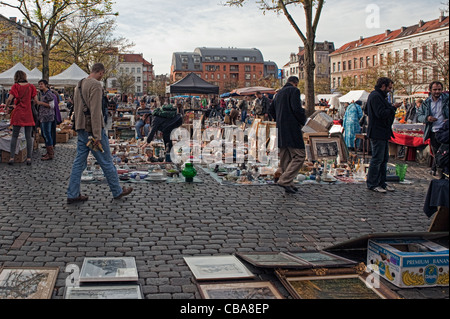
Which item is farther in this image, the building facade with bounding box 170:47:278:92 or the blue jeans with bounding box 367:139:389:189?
the building facade with bounding box 170:47:278:92

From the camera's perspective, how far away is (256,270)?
4461 mm

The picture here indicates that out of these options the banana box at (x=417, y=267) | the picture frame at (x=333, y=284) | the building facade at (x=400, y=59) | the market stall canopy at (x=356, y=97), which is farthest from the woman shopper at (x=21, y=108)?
the market stall canopy at (x=356, y=97)

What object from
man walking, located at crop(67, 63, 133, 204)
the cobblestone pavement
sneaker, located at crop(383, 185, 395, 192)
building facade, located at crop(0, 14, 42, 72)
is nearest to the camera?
the cobblestone pavement

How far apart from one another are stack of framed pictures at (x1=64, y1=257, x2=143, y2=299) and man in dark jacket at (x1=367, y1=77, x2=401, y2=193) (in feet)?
17.5

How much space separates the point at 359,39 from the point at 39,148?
277ft

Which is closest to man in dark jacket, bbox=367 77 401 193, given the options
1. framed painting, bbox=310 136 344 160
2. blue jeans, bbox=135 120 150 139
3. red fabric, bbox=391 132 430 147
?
framed painting, bbox=310 136 344 160

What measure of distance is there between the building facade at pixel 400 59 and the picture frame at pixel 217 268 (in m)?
13.3

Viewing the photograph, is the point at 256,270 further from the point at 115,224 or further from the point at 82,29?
the point at 82,29

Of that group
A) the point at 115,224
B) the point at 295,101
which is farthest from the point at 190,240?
the point at 295,101

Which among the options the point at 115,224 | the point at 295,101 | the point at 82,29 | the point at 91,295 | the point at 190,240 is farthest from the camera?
the point at 82,29

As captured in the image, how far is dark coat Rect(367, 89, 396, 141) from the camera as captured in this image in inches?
333

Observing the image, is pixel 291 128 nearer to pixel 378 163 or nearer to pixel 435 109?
pixel 378 163

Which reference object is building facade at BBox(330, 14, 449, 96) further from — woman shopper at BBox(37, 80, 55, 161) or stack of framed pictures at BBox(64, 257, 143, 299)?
stack of framed pictures at BBox(64, 257, 143, 299)

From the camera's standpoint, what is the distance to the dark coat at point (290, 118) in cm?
854
